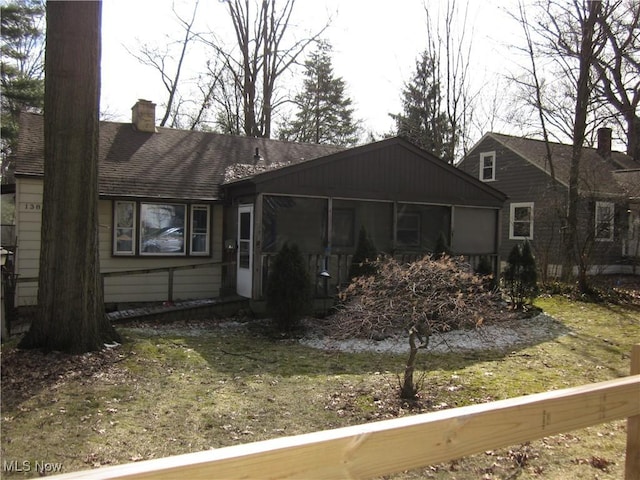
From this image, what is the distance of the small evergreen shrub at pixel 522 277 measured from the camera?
12.2 m

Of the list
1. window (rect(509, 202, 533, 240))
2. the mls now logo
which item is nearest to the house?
the mls now logo

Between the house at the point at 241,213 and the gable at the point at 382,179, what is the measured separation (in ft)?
0.08

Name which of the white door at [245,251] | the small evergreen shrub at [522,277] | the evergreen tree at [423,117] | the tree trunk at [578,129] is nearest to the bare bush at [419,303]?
the white door at [245,251]

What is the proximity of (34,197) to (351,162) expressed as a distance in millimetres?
7135

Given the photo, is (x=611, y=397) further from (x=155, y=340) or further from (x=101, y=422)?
(x=155, y=340)

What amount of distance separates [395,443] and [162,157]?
43.4ft

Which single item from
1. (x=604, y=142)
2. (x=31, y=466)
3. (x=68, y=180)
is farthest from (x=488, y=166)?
(x=31, y=466)

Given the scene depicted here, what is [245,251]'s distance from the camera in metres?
11.5

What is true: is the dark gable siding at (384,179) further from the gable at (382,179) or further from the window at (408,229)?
the window at (408,229)

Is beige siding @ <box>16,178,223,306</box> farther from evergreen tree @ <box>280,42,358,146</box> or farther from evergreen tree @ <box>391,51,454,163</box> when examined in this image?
evergreen tree @ <box>280,42,358,146</box>

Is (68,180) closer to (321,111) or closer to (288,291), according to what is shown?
(288,291)

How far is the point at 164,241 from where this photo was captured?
40.0 ft

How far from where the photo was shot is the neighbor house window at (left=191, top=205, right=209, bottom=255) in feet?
41.0

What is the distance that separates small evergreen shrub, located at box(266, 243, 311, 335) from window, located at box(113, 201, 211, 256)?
3.75 meters
